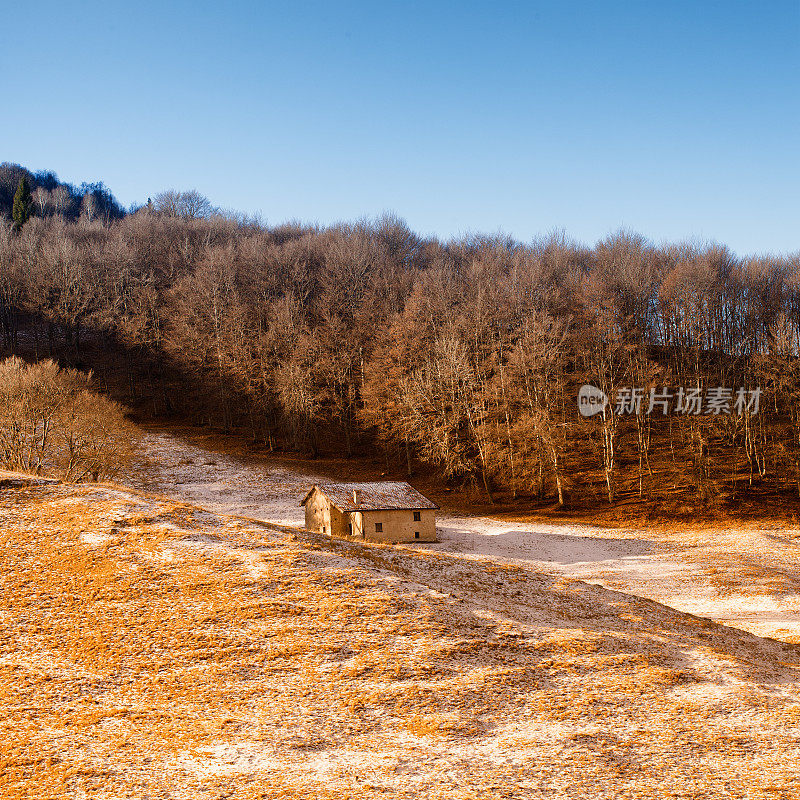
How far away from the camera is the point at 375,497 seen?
3794cm

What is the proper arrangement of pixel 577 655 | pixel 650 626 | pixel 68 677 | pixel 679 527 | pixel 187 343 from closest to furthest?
1. pixel 68 677
2. pixel 577 655
3. pixel 650 626
4. pixel 679 527
5. pixel 187 343

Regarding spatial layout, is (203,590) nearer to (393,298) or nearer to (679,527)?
(679,527)

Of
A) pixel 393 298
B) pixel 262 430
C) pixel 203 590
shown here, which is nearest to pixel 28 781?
pixel 203 590

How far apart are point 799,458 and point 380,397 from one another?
30999mm

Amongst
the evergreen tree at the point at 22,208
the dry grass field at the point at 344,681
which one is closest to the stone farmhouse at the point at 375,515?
the dry grass field at the point at 344,681

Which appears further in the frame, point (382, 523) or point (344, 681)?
point (382, 523)

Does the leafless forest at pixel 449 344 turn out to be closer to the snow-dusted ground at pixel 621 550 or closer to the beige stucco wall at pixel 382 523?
the snow-dusted ground at pixel 621 550

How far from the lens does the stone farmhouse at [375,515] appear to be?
36562mm

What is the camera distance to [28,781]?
9.65 meters

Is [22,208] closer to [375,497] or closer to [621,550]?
[375,497]
